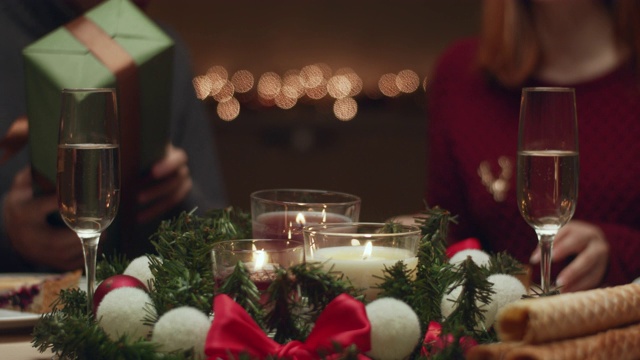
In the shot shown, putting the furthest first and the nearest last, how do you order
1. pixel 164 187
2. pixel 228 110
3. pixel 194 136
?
pixel 228 110, pixel 194 136, pixel 164 187

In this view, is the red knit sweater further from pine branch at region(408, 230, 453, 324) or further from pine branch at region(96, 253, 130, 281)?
pine branch at region(96, 253, 130, 281)

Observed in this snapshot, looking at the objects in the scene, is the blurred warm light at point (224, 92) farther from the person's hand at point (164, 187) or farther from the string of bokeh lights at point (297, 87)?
the person's hand at point (164, 187)

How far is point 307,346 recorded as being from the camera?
2.26 feet

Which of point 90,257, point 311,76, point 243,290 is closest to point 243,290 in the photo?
point 243,290

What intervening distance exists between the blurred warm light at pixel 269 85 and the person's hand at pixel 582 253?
2354mm

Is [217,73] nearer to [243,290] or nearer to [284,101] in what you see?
[284,101]

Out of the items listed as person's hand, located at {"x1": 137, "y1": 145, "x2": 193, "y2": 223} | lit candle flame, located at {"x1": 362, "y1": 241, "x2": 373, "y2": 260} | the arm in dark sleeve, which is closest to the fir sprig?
lit candle flame, located at {"x1": 362, "y1": 241, "x2": 373, "y2": 260}

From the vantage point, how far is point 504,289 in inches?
32.3

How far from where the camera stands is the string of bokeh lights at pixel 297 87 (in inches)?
144

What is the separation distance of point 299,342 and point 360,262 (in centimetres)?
12

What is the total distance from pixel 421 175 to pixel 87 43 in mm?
2701

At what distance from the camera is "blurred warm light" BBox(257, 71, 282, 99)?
12.3 ft

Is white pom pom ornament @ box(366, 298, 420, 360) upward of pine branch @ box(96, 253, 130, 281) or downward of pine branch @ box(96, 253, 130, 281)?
downward

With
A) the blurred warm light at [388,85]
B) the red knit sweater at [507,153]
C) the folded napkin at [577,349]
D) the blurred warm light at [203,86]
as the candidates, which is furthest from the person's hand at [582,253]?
the blurred warm light at [203,86]
